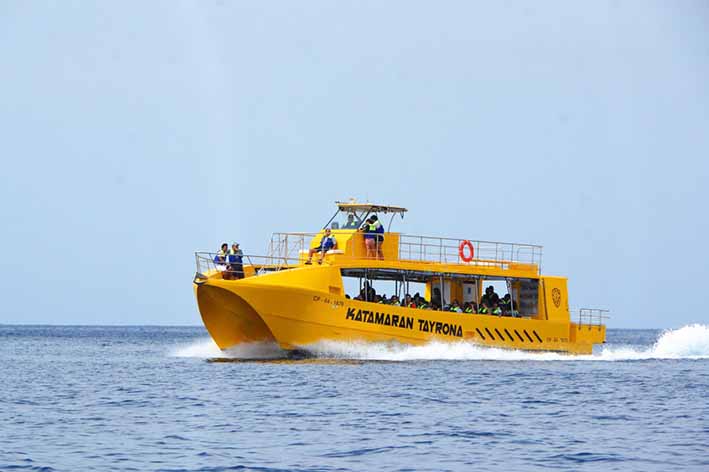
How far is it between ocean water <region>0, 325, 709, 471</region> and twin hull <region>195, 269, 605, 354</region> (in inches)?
16.8

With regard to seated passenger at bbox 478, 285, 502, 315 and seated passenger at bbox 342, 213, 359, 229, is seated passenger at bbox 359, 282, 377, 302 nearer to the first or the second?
seated passenger at bbox 342, 213, 359, 229

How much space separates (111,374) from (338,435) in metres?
15.0

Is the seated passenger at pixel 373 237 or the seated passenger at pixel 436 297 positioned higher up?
the seated passenger at pixel 373 237

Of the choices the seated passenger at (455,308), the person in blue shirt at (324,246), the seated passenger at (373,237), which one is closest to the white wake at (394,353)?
the seated passenger at (455,308)

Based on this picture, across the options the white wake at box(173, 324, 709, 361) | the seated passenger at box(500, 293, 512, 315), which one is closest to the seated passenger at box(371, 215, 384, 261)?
the white wake at box(173, 324, 709, 361)

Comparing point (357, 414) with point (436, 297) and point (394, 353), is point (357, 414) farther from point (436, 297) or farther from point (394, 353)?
point (436, 297)

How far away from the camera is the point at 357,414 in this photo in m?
22.2

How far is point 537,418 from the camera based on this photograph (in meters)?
22.1

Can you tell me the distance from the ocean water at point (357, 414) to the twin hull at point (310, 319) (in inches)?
16.8

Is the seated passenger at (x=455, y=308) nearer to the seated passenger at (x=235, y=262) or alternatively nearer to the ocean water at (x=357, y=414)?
the ocean water at (x=357, y=414)

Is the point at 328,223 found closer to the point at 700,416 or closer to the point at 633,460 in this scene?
the point at 700,416

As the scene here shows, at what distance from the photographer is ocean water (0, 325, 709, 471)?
17500 millimetres

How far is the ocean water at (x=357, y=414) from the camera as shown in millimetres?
17500

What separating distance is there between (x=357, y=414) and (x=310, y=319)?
10.3m
